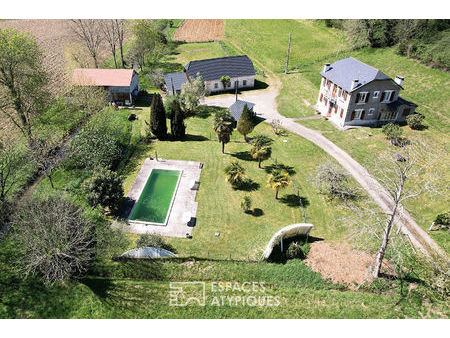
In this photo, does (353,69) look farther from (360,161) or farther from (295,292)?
(295,292)

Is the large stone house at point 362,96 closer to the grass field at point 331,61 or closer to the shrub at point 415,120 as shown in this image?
the shrub at point 415,120

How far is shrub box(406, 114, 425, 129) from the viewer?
168 ft

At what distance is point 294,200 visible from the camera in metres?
39.3

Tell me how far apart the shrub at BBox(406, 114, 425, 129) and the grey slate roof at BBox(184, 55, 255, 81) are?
30558 mm

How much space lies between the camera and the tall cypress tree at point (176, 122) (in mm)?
48156

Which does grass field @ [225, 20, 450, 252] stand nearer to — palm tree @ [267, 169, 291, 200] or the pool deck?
palm tree @ [267, 169, 291, 200]

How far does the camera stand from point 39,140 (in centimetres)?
4150

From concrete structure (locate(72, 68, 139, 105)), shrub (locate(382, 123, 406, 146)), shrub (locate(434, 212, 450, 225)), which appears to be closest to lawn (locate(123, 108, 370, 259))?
shrub (locate(434, 212, 450, 225))

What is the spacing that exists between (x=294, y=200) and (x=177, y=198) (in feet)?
45.9

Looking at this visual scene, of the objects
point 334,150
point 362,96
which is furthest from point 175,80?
point 362,96

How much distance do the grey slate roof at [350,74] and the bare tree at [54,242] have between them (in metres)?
42.5

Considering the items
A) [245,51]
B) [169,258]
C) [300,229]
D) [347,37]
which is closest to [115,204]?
[169,258]

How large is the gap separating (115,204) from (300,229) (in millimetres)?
20025

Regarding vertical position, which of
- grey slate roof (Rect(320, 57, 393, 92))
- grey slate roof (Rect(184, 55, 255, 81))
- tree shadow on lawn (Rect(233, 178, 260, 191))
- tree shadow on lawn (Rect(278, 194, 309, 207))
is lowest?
tree shadow on lawn (Rect(278, 194, 309, 207))
